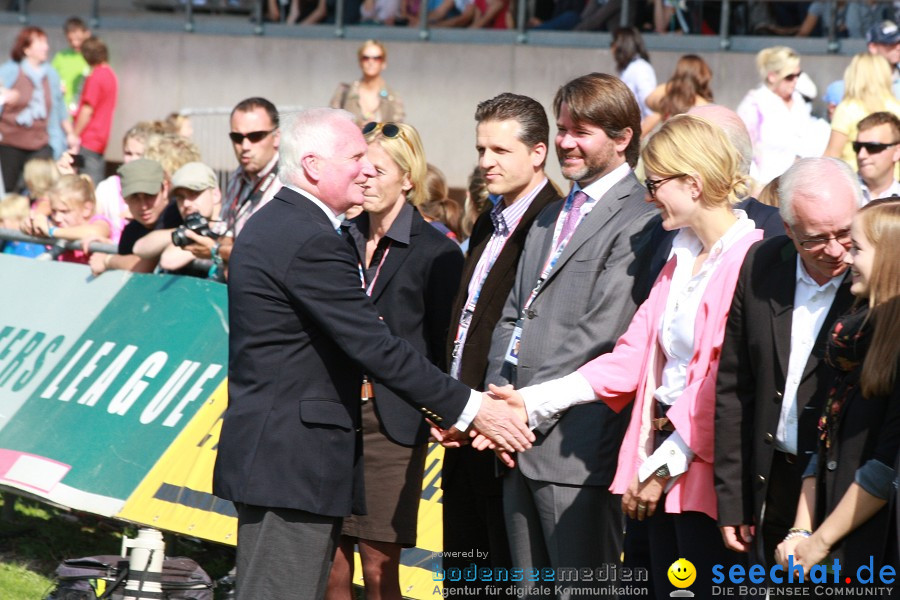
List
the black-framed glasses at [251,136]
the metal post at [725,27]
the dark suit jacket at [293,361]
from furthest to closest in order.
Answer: the metal post at [725,27]
the black-framed glasses at [251,136]
the dark suit jacket at [293,361]

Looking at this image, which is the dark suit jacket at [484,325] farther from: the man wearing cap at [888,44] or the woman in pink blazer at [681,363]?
the man wearing cap at [888,44]

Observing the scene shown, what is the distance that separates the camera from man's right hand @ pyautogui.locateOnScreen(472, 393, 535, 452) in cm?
499

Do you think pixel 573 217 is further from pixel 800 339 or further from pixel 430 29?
pixel 430 29

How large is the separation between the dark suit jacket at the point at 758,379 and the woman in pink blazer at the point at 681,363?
0.36 feet

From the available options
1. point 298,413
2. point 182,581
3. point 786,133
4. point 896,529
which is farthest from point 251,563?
point 786,133

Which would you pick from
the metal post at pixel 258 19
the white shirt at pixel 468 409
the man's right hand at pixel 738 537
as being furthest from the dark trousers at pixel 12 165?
the man's right hand at pixel 738 537

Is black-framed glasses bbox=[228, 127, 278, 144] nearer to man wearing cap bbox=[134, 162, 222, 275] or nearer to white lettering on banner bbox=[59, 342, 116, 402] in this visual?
man wearing cap bbox=[134, 162, 222, 275]

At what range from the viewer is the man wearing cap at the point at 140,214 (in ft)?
26.9

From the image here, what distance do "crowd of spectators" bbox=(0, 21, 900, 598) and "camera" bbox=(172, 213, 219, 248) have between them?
142cm

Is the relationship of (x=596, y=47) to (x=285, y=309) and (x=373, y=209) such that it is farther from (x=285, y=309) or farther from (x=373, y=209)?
(x=285, y=309)

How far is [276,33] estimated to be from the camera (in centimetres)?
1700

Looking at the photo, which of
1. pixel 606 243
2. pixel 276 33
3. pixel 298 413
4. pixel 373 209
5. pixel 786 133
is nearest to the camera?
pixel 298 413

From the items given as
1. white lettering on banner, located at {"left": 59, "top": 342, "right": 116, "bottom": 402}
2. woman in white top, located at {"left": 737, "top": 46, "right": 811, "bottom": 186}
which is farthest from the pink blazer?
woman in white top, located at {"left": 737, "top": 46, "right": 811, "bottom": 186}

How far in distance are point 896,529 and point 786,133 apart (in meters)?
7.03
